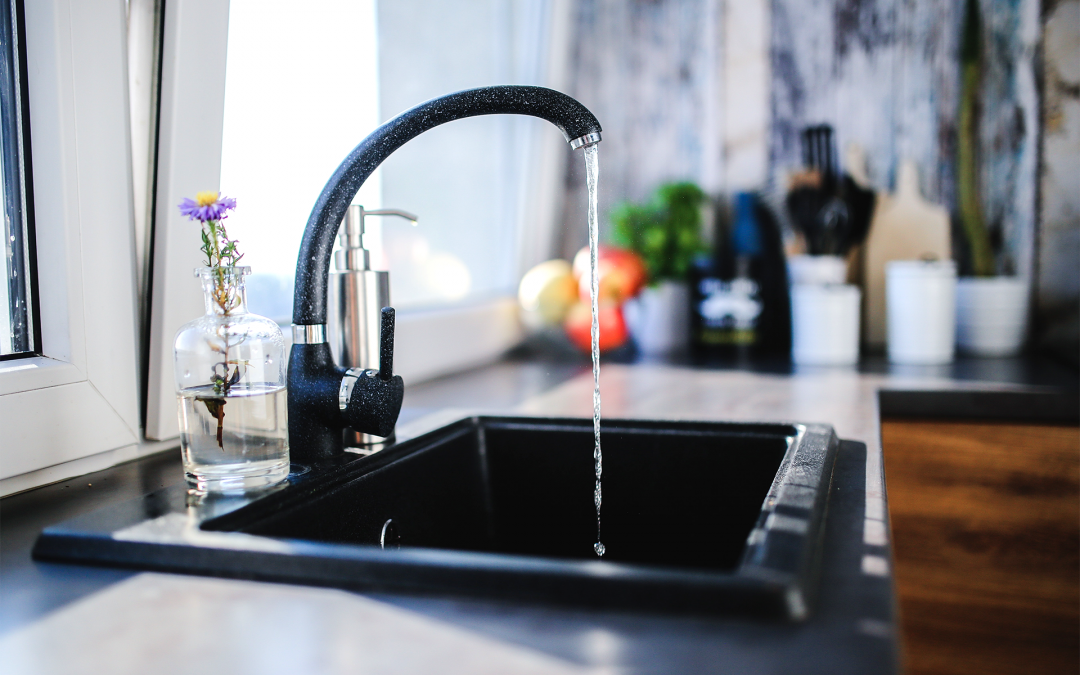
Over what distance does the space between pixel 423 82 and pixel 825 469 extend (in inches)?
43.5

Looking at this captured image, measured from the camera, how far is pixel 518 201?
6.41 feet

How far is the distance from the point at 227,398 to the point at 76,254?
27 centimetres

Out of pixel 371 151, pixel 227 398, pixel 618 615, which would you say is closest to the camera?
pixel 618 615

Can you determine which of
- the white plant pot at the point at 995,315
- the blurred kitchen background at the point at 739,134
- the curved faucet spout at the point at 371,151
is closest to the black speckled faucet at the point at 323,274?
the curved faucet spout at the point at 371,151

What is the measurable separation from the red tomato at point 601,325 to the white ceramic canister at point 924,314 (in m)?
0.56

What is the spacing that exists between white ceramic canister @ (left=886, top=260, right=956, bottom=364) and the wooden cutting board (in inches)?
6.4

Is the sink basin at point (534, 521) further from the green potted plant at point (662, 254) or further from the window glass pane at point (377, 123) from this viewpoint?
the green potted plant at point (662, 254)

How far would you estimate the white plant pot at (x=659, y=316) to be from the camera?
1.82m

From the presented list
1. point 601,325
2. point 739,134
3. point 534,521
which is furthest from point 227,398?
point 739,134

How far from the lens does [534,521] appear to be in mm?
987

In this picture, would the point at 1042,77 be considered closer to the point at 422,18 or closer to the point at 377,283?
the point at 422,18

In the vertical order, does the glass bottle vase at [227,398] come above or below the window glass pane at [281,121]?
below

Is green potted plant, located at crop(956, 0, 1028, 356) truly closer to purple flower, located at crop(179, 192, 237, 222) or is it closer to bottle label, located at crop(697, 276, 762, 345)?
bottle label, located at crop(697, 276, 762, 345)

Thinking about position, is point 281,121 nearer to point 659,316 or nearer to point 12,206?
point 12,206
